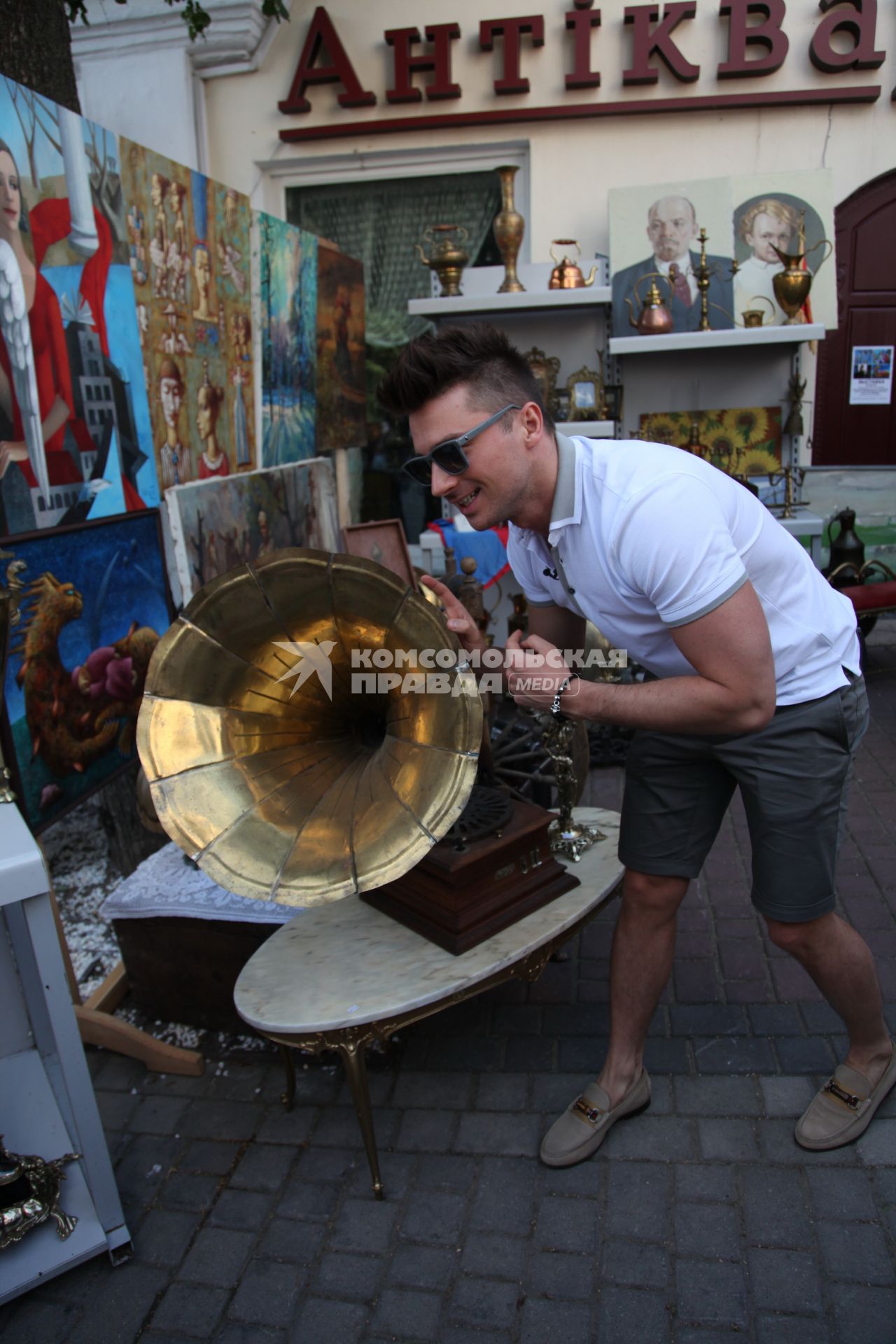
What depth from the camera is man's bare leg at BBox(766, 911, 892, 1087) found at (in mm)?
1986

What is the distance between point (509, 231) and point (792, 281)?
67.1 inches

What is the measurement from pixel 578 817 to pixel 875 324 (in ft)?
16.5

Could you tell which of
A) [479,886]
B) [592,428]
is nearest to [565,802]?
[479,886]

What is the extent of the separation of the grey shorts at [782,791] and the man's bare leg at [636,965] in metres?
0.11

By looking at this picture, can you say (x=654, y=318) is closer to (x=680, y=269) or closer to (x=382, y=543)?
(x=680, y=269)

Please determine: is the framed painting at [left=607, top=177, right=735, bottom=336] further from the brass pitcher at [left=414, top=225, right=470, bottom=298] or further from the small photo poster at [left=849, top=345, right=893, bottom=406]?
the small photo poster at [left=849, top=345, right=893, bottom=406]

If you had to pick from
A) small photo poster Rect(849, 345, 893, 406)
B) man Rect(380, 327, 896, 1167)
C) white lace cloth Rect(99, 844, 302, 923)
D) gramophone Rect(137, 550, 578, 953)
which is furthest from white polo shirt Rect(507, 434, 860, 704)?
small photo poster Rect(849, 345, 893, 406)

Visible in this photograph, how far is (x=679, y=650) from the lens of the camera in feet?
6.01

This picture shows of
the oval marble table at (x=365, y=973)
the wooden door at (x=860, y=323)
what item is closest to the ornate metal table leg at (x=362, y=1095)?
the oval marble table at (x=365, y=973)

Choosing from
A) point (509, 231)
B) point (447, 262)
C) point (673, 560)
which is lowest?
point (673, 560)

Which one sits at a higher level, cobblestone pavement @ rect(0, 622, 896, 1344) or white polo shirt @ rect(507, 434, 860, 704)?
white polo shirt @ rect(507, 434, 860, 704)

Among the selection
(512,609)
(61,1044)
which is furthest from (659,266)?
(61,1044)

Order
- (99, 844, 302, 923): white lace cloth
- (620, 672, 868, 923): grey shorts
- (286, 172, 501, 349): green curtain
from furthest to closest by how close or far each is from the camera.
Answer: (286, 172, 501, 349): green curtain < (99, 844, 302, 923): white lace cloth < (620, 672, 868, 923): grey shorts

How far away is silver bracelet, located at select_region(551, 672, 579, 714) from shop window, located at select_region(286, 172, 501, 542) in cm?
467
